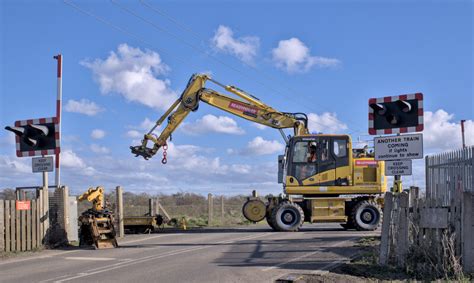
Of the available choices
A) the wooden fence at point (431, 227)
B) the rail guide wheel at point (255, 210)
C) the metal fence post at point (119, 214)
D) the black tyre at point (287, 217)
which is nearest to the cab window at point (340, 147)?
the black tyre at point (287, 217)

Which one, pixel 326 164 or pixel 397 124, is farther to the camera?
pixel 326 164

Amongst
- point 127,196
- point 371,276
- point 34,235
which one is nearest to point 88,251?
point 34,235

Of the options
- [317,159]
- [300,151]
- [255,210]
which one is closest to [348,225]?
[317,159]

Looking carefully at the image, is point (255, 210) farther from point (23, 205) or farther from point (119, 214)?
point (23, 205)

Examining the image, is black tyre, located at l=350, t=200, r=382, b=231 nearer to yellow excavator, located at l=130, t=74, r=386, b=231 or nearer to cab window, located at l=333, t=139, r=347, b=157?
yellow excavator, located at l=130, t=74, r=386, b=231

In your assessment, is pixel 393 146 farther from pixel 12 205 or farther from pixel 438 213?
pixel 12 205

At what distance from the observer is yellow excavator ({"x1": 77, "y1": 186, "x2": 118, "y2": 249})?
17620 millimetres

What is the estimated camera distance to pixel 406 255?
37.3ft

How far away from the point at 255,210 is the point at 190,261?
10.3 meters

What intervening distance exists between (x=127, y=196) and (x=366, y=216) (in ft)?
A: 97.8

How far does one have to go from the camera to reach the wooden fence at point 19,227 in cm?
1644

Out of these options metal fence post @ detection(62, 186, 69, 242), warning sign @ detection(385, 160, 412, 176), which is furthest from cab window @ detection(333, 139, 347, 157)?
warning sign @ detection(385, 160, 412, 176)

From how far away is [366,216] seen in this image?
74.8ft

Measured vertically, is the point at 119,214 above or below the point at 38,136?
below
